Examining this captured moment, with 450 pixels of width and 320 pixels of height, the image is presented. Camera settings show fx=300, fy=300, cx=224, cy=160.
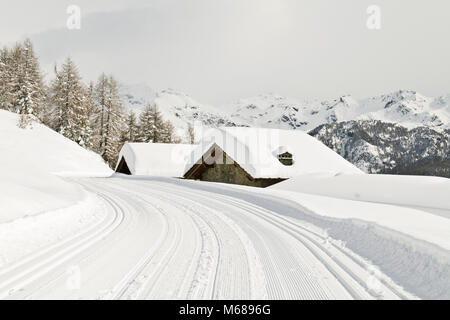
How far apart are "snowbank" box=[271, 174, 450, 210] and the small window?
483 centimetres

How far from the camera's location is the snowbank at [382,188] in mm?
14234

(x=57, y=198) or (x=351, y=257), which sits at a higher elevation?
(x=57, y=198)

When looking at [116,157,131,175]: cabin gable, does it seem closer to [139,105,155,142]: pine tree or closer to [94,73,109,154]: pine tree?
[94,73,109,154]: pine tree

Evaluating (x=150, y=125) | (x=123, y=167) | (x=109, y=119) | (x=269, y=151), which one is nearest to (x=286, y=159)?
(x=269, y=151)

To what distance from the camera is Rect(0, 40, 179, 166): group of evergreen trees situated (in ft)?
143

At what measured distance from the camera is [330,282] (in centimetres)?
424

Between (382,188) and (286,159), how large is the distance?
10.2m

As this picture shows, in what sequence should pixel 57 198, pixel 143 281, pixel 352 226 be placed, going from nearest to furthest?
pixel 143 281
pixel 352 226
pixel 57 198

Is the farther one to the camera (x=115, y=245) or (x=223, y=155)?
(x=223, y=155)

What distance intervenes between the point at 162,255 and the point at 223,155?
2157cm

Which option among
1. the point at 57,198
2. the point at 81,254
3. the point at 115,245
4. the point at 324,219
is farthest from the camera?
the point at 57,198

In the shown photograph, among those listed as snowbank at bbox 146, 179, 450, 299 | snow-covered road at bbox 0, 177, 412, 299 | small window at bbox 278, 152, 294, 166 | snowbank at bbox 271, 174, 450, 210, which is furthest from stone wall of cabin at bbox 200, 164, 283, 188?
snow-covered road at bbox 0, 177, 412, 299
